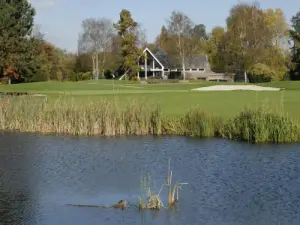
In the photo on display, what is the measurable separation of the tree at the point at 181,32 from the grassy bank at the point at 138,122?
64.8 meters

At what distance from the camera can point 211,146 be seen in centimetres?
2003

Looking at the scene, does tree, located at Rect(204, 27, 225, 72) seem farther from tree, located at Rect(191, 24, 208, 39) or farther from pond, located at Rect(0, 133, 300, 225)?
pond, located at Rect(0, 133, 300, 225)

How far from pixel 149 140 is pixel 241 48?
59.8 meters

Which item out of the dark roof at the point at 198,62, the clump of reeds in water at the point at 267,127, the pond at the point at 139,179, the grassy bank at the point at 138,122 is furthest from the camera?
the dark roof at the point at 198,62

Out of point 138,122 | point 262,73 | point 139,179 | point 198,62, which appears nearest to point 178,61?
point 198,62

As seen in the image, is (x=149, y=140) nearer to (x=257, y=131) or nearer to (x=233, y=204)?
(x=257, y=131)

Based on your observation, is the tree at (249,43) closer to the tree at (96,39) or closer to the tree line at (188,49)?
the tree line at (188,49)

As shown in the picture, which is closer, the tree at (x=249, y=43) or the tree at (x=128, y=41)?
the tree at (x=249, y=43)

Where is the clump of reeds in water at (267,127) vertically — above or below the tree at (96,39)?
below

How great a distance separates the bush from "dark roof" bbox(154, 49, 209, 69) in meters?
22.4

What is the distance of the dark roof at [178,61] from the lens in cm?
9344

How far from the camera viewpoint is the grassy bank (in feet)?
68.7

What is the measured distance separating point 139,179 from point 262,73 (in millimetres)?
59247

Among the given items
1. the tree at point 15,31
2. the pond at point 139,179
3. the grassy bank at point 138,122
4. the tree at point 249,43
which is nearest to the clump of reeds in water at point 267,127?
the grassy bank at point 138,122
